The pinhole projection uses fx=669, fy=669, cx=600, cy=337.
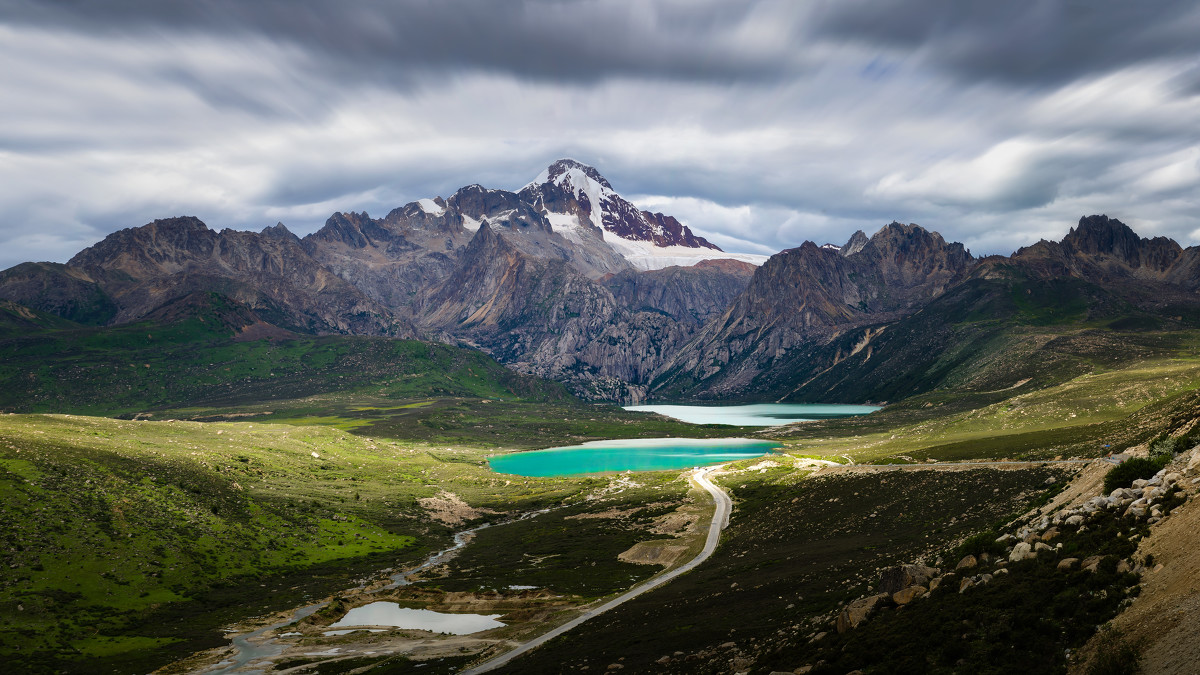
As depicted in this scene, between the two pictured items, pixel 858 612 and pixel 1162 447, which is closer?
pixel 858 612

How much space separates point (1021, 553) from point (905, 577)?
709 centimetres

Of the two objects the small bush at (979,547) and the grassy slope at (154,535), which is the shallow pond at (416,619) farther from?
the small bush at (979,547)

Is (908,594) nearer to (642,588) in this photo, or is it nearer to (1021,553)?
(1021,553)

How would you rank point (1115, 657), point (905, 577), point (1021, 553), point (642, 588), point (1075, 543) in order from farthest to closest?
point (642, 588) → point (905, 577) → point (1021, 553) → point (1075, 543) → point (1115, 657)

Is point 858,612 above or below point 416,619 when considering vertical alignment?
above

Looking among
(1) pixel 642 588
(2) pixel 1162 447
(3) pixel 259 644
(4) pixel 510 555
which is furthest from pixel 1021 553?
(4) pixel 510 555

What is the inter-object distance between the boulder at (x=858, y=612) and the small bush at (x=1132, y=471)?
14.3m

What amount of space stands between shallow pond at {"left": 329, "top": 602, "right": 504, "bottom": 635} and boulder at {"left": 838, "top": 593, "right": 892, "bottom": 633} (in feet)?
Answer: 165

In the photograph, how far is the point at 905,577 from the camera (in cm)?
4138

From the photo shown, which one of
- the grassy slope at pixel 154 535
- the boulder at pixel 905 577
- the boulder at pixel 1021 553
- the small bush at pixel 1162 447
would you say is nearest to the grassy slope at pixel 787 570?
the boulder at pixel 905 577

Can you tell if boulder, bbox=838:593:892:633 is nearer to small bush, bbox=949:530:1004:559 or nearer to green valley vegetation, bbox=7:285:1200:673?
green valley vegetation, bbox=7:285:1200:673

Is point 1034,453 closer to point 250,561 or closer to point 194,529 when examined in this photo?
point 250,561

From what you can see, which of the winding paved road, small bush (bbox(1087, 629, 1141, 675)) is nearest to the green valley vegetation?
small bush (bbox(1087, 629, 1141, 675))

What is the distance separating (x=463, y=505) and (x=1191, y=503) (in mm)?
161876
